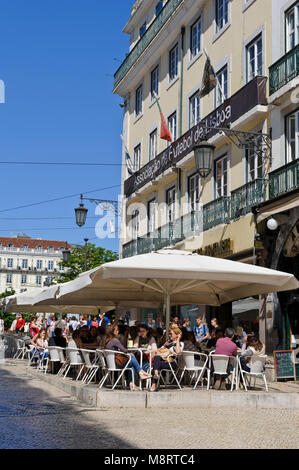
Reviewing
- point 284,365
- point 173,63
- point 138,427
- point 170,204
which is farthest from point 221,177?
point 138,427

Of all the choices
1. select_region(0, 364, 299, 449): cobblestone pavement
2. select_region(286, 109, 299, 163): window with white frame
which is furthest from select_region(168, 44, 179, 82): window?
select_region(0, 364, 299, 449): cobblestone pavement

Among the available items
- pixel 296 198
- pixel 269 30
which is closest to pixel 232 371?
pixel 296 198

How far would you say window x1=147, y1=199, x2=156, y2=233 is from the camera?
2969 cm

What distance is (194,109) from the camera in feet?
84.2

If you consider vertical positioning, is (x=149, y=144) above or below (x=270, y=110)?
above

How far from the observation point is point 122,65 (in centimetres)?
3419

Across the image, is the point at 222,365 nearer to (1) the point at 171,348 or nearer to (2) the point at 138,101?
(1) the point at 171,348

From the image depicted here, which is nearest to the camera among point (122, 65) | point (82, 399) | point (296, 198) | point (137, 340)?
point (82, 399)

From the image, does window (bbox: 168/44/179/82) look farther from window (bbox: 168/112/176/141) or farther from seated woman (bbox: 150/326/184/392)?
seated woman (bbox: 150/326/184/392)

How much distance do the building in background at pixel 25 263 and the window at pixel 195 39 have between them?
109 metres

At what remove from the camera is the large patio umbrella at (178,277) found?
11125mm

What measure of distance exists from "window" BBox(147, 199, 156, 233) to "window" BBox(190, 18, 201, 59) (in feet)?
21.9

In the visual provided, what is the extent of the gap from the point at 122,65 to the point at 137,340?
23590mm
